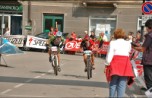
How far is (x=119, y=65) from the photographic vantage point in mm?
8578

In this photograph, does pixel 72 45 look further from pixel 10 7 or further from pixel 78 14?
pixel 10 7

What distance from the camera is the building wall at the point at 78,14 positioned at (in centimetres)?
3662

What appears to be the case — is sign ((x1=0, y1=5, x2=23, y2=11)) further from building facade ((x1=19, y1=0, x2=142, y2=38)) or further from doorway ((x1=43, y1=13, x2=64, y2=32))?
doorway ((x1=43, y1=13, x2=64, y2=32))

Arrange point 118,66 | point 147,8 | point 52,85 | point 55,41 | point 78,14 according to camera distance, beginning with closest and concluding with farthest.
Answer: point 118,66, point 52,85, point 55,41, point 147,8, point 78,14

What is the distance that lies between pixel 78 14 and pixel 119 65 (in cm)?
2919

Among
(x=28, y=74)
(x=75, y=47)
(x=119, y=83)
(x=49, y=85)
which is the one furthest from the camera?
(x=75, y=47)

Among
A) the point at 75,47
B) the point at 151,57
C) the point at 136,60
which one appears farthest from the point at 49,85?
the point at 75,47

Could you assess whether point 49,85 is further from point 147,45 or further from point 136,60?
point 147,45

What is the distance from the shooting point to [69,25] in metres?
37.7

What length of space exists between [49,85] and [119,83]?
4739 millimetres

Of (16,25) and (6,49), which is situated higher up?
(16,25)

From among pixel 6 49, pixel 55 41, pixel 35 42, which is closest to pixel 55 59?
pixel 55 41

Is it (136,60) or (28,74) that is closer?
(136,60)

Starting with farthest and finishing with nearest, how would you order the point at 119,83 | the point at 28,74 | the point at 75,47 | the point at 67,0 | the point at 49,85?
the point at 67,0 → the point at 75,47 → the point at 28,74 → the point at 49,85 → the point at 119,83
